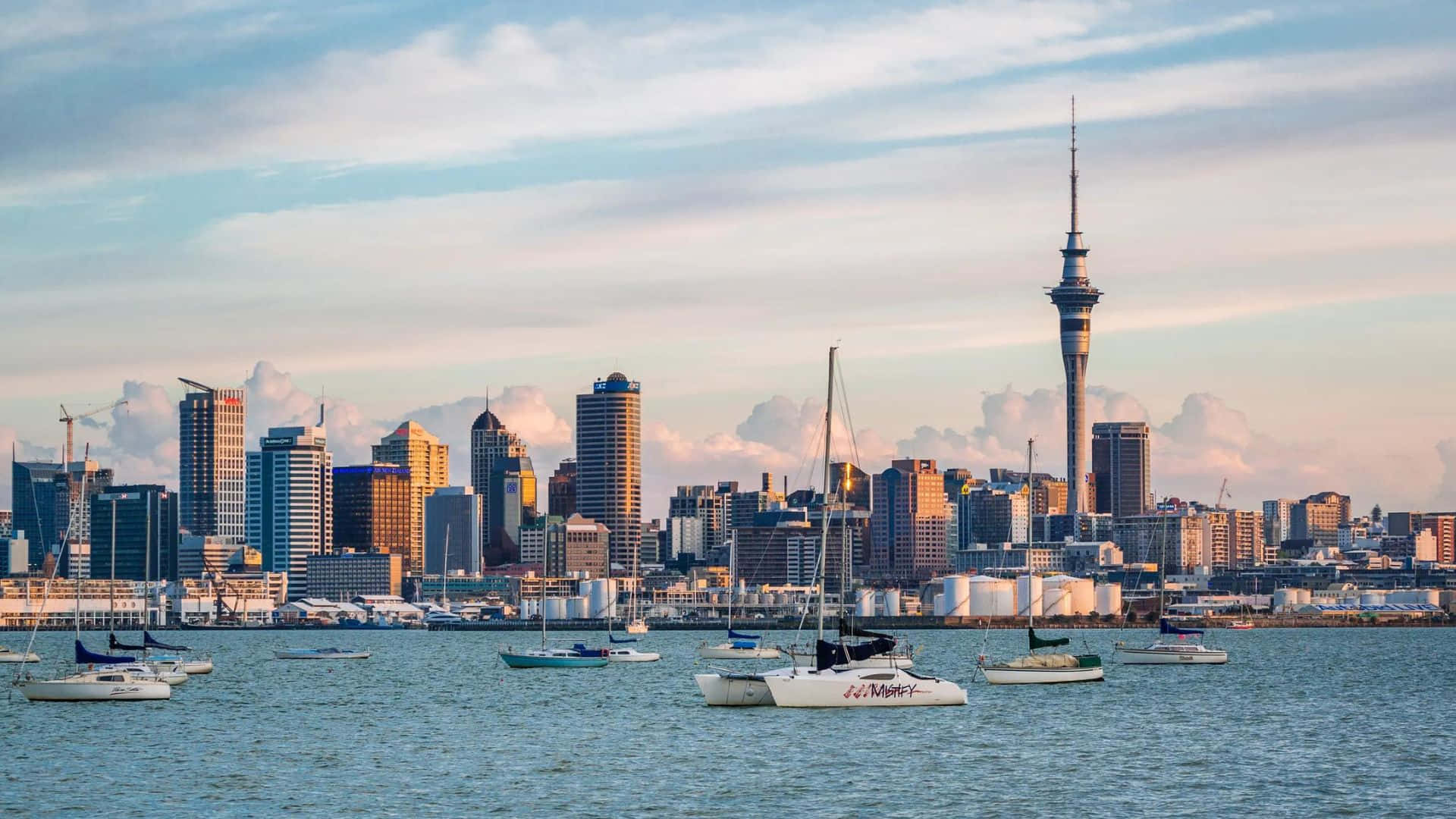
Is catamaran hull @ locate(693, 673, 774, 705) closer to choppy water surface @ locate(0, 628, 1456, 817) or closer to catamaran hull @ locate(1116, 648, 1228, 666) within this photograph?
choppy water surface @ locate(0, 628, 1456, 817)

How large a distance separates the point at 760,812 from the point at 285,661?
138 metres

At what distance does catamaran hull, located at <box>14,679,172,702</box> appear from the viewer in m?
112

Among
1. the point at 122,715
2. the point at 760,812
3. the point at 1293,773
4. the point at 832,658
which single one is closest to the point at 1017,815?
the point at 760,812

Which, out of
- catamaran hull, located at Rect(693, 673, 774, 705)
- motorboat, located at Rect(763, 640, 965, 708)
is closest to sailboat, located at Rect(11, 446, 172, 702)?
catamaran hull, located at Rect(693, 673, 774, 705)

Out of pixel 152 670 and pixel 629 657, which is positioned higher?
pixel 152 670

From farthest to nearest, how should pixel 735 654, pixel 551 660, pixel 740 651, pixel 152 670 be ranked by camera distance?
pixel 740 651
pixel 735 654
pixel 551 660
pixel 152 670

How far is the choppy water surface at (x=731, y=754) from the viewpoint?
69.6 metres

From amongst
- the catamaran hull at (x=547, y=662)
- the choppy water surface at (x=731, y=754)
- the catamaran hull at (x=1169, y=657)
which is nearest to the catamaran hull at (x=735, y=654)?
the catamaran hull at (x=547, y=662)

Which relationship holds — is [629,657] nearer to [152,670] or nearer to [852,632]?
[152,670]

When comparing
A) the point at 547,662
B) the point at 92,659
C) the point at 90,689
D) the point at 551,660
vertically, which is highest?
the point at 92,659

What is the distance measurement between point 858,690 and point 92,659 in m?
45.8

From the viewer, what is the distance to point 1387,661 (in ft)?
598

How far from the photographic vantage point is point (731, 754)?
82.6 metres

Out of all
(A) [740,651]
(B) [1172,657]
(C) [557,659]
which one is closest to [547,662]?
(C) [557,659]
